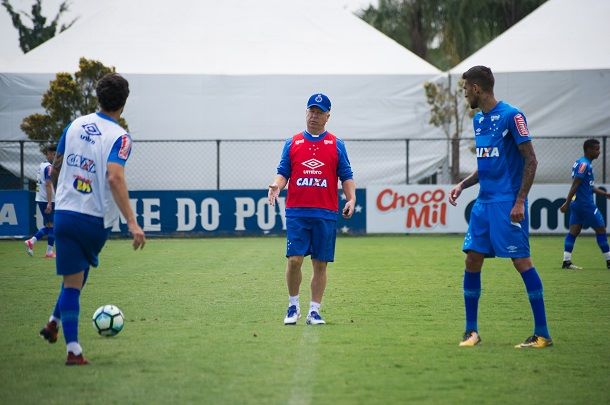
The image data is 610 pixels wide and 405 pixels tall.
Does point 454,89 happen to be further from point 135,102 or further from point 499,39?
point 135,102

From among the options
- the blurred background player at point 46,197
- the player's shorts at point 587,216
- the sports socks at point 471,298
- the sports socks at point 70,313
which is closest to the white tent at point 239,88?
the blurred background player at point 46,197

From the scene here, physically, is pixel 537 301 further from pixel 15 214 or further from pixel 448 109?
pixel 448 109

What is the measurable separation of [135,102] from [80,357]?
22977 mm

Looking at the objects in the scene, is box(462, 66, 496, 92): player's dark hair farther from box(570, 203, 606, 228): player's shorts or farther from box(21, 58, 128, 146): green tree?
box(21, 58, 128, 146): green tree

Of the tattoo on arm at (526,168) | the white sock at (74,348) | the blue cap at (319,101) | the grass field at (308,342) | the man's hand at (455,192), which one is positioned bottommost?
the grass field at (308,342)

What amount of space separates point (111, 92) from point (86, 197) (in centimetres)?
82

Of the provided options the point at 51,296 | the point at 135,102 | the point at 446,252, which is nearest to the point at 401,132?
the point at 135,102

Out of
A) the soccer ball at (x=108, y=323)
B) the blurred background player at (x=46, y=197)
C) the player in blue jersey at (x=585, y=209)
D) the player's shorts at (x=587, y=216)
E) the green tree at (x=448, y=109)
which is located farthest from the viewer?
the green tree at (x=448, y=109)

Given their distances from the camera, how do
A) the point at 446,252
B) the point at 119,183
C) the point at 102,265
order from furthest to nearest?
the point at 446,252
the point at 102,265
the point at 119,183

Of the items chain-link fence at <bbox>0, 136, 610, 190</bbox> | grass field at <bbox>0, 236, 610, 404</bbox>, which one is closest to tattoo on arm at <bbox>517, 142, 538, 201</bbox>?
grass field at <bbox>0, 236, 610, 404</bbox>

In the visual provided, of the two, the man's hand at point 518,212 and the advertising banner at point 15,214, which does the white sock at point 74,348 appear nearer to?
the man's hand at point 518,212

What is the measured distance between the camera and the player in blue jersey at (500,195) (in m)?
7.74

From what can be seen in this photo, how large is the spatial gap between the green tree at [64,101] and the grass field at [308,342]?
12924mm

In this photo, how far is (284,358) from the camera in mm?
7242
